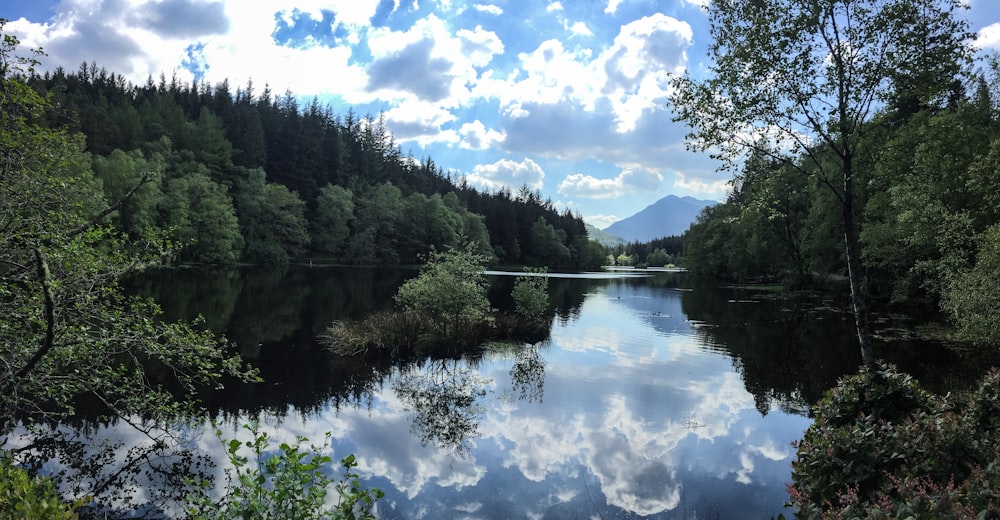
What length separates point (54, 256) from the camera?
6.52 metres

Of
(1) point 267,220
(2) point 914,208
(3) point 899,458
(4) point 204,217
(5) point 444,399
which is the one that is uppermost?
(1) point 267,220

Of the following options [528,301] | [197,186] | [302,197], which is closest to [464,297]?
[528,301]

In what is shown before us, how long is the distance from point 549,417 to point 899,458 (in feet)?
35.6

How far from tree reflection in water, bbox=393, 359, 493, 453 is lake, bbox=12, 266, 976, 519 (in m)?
0.09

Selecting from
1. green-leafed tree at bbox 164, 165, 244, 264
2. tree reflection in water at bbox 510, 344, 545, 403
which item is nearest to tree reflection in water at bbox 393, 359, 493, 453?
tree reflection in water at bbox 510, 344, 545, 403

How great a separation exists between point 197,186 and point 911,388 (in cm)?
8328

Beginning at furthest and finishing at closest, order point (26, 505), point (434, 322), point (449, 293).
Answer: point (434, 322), point (449, 293), point (26, 505)

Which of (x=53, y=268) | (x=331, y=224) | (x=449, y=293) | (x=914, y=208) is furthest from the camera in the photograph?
(x=331, y=224)

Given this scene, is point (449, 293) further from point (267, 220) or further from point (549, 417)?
point (267, 220)

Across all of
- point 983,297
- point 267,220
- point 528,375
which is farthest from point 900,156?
point 267,220

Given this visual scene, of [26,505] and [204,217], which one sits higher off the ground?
[204,217]

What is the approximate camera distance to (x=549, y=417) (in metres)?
16.3

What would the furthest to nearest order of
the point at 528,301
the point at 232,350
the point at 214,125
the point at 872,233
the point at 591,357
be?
the point at 214,125
the point at 872,233
the point at 528,301
the point at 591,357
the point at 232,350

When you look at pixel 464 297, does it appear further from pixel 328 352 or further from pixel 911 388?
pixel 911 388
